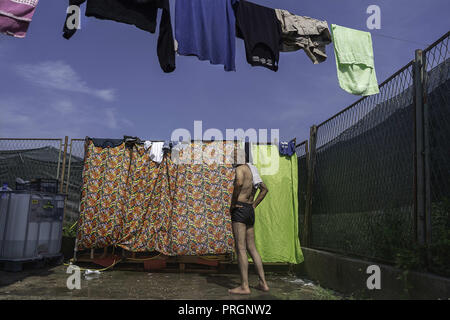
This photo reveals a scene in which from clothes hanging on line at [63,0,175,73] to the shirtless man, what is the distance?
1719 millimetres

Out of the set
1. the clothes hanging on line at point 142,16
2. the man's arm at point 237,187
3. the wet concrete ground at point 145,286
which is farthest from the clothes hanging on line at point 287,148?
the clothes hanging on line at point 142,16

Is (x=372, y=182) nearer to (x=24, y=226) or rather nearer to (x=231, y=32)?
(x=231, y=32)

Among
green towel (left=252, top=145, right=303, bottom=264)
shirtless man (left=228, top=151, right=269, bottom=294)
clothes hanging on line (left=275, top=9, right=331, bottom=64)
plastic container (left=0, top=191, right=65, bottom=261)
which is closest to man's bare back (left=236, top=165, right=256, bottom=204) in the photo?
shirtless man (left=228, top=151, right=269, bottom=294)

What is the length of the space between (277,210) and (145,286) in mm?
2554

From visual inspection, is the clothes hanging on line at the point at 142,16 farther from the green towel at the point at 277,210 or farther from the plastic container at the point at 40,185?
the plastic container at the point at 40,185

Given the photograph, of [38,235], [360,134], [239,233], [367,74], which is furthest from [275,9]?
[38,235]

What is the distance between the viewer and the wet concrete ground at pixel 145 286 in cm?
393

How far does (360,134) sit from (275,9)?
221cm

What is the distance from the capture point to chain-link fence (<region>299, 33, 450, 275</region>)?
9.93 ft

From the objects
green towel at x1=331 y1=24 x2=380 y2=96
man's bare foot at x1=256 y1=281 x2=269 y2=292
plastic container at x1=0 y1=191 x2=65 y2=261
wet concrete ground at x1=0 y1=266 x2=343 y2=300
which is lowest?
wet concrete ground at x1=0 y1=266 x2=343 y2=300

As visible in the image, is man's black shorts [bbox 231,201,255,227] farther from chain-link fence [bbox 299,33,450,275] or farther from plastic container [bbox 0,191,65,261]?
plastic container [bbox 0,191,65,261]
